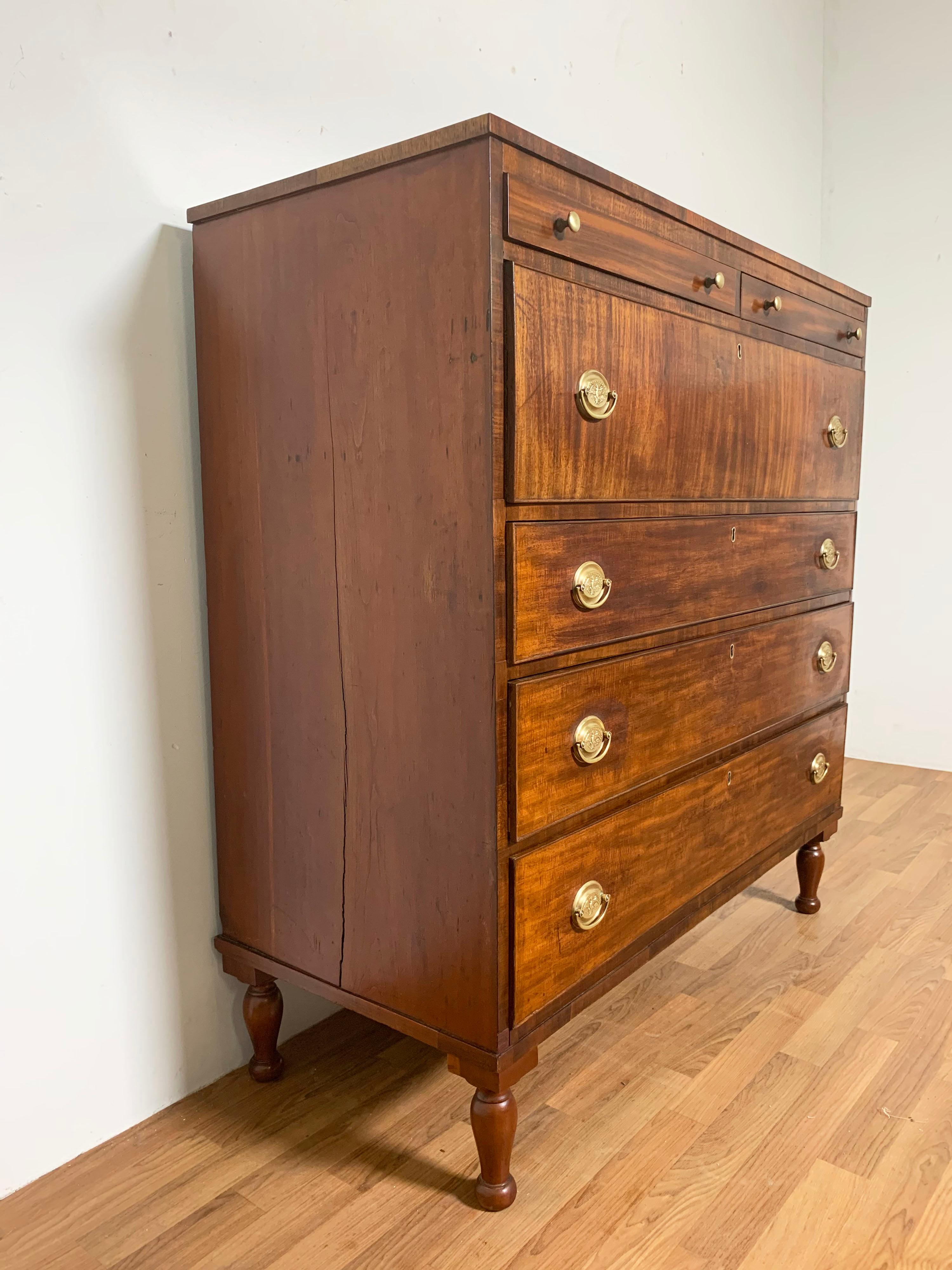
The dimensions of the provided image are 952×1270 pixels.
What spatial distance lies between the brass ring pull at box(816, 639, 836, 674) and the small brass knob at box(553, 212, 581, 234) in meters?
1.01

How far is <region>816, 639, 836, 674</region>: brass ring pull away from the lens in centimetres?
179

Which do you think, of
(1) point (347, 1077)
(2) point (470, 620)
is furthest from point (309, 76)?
(1) point (347, 1077)

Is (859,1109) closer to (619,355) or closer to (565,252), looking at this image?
(619,355)

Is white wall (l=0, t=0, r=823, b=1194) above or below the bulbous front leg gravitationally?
above

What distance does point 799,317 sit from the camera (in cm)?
160

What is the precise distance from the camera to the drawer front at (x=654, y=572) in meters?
1.07

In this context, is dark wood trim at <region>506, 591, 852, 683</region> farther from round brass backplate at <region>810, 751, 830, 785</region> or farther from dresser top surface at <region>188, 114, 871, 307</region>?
dresser top surface at <region>188, 114, 871, 307</region>

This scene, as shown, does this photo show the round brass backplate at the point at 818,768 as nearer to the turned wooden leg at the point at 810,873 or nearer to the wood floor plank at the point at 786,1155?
the turned wooden leg at the point at 810,873

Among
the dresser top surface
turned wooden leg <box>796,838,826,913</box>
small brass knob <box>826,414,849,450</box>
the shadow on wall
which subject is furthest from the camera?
turned wooden leg <box>796,838,826,913</box>

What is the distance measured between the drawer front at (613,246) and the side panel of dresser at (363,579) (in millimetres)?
57

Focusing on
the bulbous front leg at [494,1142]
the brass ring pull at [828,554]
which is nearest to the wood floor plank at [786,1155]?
the bulbous front leg at [494,1142]

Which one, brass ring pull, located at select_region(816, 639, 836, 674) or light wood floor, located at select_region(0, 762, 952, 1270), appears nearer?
light wood floor, located at select_region(0, 762, 952, 1270)

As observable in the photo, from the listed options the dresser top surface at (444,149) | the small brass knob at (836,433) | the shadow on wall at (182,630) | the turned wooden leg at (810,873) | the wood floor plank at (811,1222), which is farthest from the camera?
the turned wooden leg at (810,873)

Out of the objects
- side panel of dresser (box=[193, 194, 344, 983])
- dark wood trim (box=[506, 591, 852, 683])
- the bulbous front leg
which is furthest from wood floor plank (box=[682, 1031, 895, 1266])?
dark wood trim (box=[506, 591, 852, 683])
